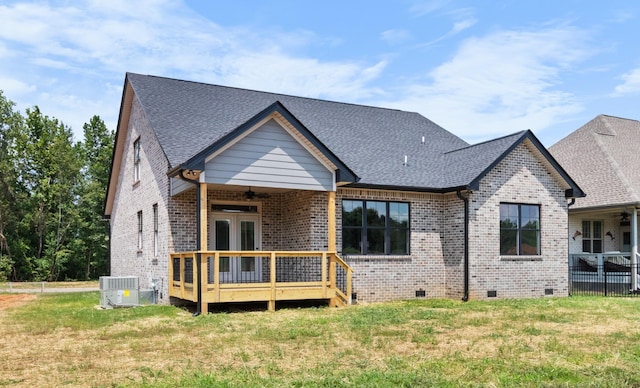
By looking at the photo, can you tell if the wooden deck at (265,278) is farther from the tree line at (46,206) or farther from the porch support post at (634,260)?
the tree line at (46,206)

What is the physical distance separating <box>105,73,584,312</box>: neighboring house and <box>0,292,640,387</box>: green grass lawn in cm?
197

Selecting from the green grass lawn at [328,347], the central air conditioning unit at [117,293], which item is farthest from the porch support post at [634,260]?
the central air conditioning unit at [117,293]

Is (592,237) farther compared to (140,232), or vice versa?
(592,237)

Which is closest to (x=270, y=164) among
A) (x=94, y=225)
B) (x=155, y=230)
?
(x=155, y=230)

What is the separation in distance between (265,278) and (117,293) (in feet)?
13.2

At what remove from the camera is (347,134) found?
798 inches

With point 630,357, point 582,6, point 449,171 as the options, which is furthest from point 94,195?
point 630,357

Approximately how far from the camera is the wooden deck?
14.0 meters

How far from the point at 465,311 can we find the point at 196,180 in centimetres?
693

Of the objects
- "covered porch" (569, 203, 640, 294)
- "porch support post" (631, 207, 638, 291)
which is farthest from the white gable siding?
"porch support post" (631, 207, 638, 291)

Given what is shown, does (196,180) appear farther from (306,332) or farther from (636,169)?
(636,169)

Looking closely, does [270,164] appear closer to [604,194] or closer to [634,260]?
[634,260]

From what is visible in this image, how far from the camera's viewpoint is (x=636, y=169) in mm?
24000

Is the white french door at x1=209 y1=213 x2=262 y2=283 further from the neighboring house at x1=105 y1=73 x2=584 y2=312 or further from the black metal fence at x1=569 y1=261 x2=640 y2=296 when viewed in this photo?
the black metal fence at x1=569 y1=261 x2=640 y2=296
